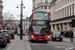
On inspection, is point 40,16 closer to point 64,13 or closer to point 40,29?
point 40,29

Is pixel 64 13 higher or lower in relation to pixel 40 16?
higher

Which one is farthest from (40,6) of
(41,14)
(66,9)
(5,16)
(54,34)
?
(41,14)

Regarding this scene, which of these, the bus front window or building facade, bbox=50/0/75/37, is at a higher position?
building facade, bbox=50/0/75/37

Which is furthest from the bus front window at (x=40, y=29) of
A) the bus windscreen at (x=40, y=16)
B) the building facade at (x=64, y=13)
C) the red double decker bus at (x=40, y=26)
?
the building facade at (x=64, y=13)

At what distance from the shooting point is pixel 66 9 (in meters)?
52.0

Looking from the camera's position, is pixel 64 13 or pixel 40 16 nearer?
pixel 40 16

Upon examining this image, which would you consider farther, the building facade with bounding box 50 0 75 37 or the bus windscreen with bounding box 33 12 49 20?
the building facade with bounding box 50 0 75 37

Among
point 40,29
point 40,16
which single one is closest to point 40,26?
point 40,29

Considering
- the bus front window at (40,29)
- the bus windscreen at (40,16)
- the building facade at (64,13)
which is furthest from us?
the building facade at (64,13)

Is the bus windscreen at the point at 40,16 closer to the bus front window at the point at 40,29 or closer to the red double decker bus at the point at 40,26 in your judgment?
the red double decker bus at the point at 40,26

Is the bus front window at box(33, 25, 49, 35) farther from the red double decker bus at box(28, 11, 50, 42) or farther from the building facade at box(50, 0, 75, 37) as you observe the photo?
the building facade at box(50, 0, 75, 37)

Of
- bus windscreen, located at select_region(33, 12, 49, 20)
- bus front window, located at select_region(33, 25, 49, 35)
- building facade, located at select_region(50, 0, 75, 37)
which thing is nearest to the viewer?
bus windscreen, located at select_region(33, 12, 49, 20)

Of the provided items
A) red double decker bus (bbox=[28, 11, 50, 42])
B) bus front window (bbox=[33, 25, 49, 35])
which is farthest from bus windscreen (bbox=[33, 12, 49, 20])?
bus front window (bbox=[33, 25, 49, 35])

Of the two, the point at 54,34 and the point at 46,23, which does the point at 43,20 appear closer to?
the point at 46,23
